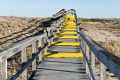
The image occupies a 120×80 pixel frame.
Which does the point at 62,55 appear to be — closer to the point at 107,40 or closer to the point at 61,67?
the point at 61,67

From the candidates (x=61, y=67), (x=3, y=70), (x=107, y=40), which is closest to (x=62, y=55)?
(x=61, y=67)

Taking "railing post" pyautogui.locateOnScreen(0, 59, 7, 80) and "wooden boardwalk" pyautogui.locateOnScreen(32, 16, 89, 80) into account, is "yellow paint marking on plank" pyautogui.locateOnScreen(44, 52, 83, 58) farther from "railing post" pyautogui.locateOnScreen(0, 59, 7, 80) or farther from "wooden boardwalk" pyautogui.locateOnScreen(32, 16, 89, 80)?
"railing post" pyautogui.locateOnScreen(0, 59, 7, 80)

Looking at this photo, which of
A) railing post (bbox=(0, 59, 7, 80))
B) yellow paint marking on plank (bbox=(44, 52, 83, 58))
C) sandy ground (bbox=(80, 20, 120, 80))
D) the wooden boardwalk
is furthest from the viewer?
sandy ground (bbox=(80, 20, 120, 80))

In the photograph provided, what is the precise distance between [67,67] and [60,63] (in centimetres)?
76

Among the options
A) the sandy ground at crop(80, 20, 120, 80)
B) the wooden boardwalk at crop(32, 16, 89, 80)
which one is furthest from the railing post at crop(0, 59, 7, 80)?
the sandy ground at crop(80, 20, 120, 80)

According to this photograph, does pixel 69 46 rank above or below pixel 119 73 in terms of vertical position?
below

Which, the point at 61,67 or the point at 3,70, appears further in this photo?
the point at 61,67

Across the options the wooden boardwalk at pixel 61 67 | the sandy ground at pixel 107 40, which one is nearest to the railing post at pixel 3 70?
the wooden boardwalk at pixel 61 67

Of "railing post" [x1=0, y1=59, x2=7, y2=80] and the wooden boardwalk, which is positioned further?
the wooden boardwalk

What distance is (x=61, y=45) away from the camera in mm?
17250

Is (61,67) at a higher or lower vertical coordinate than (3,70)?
lower

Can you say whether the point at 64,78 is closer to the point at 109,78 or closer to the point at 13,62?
the point at 109,78

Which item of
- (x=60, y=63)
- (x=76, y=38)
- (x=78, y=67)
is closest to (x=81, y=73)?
(x=78, y=67)

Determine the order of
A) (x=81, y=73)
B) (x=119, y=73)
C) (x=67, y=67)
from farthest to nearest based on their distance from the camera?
(x=67, y=67), (x=81, y=73), (x=119, y=73)
